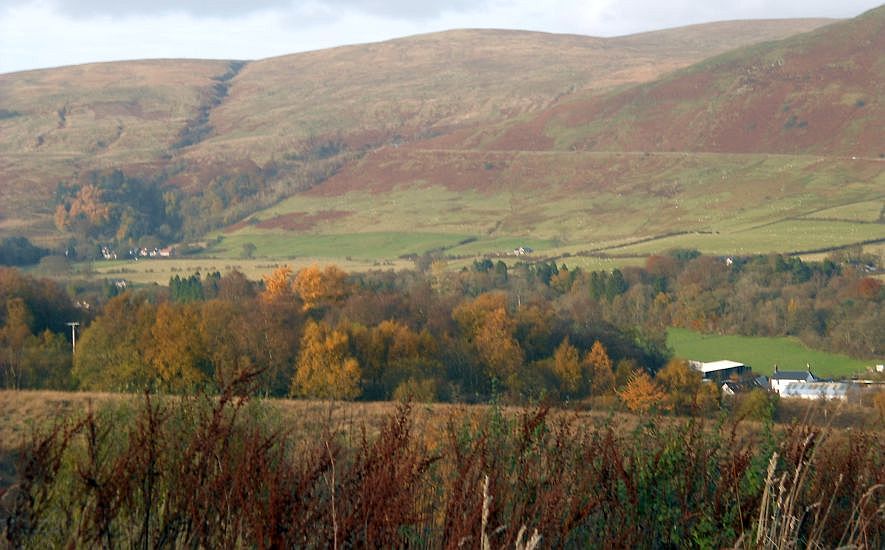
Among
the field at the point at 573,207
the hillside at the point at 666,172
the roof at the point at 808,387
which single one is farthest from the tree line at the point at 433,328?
the hillside at the point at 666,172

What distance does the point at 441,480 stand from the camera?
248 inches

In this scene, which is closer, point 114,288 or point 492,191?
point 114,288

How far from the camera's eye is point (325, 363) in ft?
148

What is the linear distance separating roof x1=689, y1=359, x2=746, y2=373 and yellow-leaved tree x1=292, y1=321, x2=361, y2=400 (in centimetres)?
2115

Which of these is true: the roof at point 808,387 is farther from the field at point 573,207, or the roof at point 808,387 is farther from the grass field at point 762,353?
the field at point 573,207

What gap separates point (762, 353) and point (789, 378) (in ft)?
29.8

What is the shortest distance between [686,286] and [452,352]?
34454mm

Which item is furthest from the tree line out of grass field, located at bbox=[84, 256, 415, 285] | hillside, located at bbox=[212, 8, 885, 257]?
hillside, located at bbox=[212, 8, 885, 257]

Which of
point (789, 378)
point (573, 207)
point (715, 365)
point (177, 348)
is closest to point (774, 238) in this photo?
point (573, 207)

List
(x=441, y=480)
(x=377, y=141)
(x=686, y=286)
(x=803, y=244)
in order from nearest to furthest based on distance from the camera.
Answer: (x=441, y=480) < (x=686, y=286) < (x=803, y=244) < (x=377, y=141)

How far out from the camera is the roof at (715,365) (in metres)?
58.8

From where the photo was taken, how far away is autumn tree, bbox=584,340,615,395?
4867cm

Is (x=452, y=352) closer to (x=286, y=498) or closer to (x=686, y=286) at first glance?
(x=686, y=286)

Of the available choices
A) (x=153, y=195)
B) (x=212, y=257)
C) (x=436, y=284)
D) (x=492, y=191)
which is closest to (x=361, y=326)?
(x=436, y=284)
